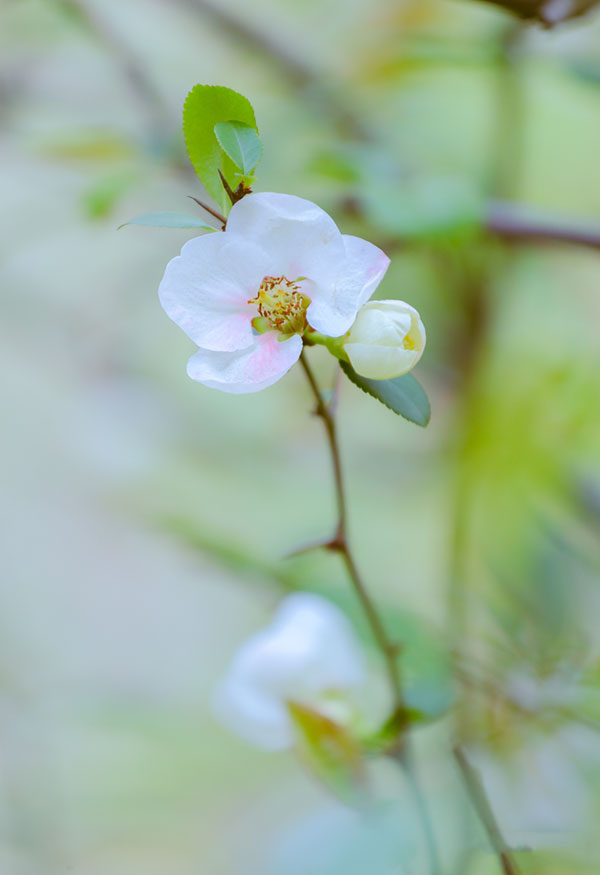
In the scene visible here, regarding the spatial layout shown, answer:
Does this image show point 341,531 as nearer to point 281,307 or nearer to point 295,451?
point 281,307

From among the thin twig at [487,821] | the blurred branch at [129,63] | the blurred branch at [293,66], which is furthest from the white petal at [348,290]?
the blurred branch at [293,66]

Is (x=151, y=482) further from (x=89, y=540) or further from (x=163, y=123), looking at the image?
(x=163, y=123)

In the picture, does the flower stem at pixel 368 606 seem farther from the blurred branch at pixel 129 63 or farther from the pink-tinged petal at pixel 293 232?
the blurred branch at pixel 129 63

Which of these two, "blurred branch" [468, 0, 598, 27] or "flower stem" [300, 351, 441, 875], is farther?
"blurred branch" [468, 0, 598, 27]

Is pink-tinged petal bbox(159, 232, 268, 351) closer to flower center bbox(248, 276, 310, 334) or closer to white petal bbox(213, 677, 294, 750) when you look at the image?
flower center bbox(248, 276, 310, 334)

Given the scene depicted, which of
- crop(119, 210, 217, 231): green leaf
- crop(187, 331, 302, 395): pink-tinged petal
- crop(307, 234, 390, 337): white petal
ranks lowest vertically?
crop(187, 331, 302, 395): pink-tinged petal

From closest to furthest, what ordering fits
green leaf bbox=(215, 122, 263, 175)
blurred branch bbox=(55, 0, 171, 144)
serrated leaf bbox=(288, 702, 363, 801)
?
1. green leaf bbox=(215, 122, 263, 175)
2. serrated leaf bbox=(288, 702, 363, 801)
3. blurred branch bbox=(55, 0, 171, 144)

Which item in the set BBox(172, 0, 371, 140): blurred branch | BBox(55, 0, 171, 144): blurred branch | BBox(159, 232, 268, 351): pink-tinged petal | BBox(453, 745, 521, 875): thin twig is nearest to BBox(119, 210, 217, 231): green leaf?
BBox(159, 232, 268, 351): pink-tinged petal
